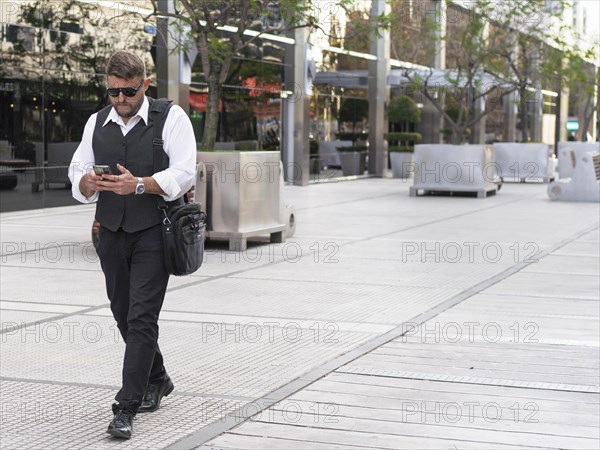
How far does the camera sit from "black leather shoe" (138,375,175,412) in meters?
5.57

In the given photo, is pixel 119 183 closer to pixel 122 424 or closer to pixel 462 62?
pixel 122 424

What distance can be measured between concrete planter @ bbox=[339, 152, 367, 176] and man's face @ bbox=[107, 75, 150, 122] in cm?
2685

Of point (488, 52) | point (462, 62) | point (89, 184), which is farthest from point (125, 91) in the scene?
→ point (462, 62)

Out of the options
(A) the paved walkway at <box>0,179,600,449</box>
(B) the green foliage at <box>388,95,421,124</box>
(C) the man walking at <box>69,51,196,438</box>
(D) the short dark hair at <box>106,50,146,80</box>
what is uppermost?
(B) the green foliage at <box>388,95,421,124</box>

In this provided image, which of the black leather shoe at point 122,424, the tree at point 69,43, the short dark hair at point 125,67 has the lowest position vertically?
the black leather shoe at point 122,424

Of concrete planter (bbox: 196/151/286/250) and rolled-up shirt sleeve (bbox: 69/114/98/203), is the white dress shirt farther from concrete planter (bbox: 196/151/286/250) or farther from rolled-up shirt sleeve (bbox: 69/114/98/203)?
concrete planter (bbox: 196/151/286/250)

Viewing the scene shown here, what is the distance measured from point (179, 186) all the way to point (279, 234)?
8870 millimetres

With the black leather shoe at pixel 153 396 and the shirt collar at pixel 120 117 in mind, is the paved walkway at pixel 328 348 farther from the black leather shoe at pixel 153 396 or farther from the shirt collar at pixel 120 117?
the shirt collar at pixel 120 117

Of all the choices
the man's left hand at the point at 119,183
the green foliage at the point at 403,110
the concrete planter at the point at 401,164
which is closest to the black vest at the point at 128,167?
the man's left hand at the point at 119,183

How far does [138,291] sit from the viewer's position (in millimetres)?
5191

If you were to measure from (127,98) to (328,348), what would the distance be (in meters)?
2.72

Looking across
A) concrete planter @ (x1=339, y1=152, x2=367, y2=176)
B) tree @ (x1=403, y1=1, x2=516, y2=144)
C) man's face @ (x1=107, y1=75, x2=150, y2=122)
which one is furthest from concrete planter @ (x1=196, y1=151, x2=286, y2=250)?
concrete planter @ (x1=339, y1=152, x2=367, y2=176)

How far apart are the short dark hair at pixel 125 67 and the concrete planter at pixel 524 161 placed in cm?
2769

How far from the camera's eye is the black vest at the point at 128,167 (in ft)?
17.0
